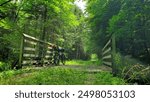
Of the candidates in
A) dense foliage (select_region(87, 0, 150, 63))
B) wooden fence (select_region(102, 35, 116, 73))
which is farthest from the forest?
wooden fence (select_region(102, 35, 116, 73))

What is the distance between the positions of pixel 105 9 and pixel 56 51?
538 cm

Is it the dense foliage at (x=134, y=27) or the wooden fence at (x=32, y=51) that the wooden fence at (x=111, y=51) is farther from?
the wooden fence at (x=32, y=51)

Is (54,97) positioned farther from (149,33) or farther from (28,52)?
(149,33)

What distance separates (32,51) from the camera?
30.6 ft

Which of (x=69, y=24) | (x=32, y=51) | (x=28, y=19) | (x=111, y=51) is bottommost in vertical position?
(x=111, y=51)

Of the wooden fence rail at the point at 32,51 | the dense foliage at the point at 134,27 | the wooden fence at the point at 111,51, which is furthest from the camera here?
the dense foliage at the point at 134,27

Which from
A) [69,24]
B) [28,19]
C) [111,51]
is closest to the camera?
[111,51]

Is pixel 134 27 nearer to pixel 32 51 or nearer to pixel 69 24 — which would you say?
pixel 32 51

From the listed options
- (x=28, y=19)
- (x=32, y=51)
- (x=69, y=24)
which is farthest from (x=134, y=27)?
(x=28, y=19)

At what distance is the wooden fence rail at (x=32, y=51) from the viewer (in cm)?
798

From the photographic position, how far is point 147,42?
1049 centimetres

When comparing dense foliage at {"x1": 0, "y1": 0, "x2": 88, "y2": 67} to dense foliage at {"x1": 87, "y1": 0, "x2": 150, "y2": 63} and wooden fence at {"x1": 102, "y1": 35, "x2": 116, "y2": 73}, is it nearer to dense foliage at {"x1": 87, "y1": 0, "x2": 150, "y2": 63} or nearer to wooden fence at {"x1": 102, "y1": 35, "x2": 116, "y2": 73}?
dense foliage at {"x1": 87, "y1": 0, "x2": 150, "y2": 63}

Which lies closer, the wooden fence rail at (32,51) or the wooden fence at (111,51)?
the wooden fence at (111,51)

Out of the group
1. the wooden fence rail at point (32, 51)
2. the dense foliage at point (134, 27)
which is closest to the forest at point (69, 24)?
the dense foliage at point (134, 27)
